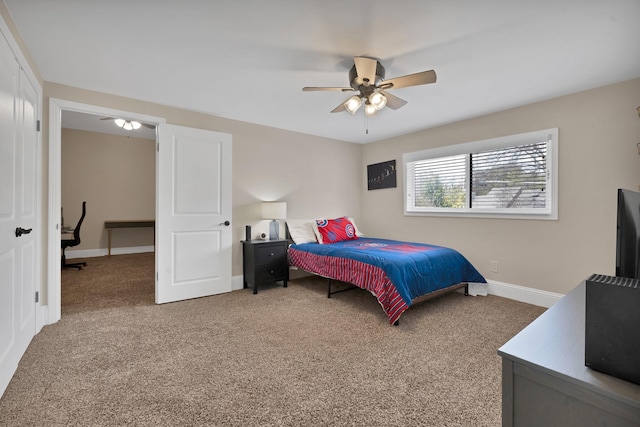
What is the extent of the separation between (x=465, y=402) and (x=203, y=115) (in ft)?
12.6

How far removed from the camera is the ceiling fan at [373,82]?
7.05 ft

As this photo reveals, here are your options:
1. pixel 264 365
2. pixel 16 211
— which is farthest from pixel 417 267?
pixel 16 211

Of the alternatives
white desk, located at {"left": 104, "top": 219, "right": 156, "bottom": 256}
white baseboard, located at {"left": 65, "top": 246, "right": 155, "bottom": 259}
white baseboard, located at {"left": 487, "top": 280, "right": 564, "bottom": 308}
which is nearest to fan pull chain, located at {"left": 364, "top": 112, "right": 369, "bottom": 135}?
white baseboard, located at {"left": 487, "top": 280, "right": 564, "bottom": 308}

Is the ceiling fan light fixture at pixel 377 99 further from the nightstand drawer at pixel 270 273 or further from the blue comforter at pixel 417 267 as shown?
the nightstand drawer at pixel 270 273

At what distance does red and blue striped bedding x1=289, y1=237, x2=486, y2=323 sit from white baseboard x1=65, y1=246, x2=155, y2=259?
477 centimetres

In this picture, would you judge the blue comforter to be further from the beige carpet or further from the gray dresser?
the gray dresser

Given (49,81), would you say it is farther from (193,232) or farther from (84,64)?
(193,232)

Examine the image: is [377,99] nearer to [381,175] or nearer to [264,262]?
[264,262]

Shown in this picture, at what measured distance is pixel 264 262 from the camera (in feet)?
12.4

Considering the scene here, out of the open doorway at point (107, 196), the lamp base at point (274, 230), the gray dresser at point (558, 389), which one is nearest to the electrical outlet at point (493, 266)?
the lamp base at point (274, 230)

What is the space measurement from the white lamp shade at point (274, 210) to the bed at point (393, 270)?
1.65 feet

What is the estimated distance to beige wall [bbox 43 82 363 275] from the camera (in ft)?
11.8

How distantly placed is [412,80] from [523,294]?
109 inches

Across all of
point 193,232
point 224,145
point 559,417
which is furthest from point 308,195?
point 559,417
